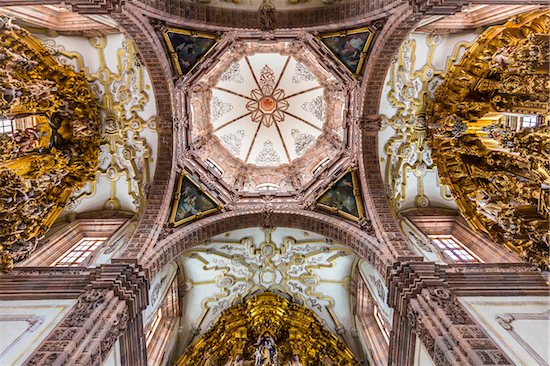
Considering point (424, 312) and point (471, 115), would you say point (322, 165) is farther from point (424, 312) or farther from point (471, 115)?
point (424, 312)

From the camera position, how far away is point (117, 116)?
15461 millimetres

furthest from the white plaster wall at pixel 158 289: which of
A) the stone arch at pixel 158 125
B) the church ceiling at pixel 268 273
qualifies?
the stone arch at pixel 158 125

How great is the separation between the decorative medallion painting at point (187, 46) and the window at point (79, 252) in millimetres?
7800

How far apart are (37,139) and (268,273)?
36.7ft

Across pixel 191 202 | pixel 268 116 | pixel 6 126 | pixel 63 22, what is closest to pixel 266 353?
pixel 191 202

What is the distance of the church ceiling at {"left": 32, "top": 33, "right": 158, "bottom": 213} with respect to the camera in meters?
14.1

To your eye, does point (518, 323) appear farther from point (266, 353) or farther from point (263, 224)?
point (263, 224)

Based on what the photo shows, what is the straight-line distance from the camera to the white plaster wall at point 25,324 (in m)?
8.63

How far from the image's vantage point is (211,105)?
63.8 ft

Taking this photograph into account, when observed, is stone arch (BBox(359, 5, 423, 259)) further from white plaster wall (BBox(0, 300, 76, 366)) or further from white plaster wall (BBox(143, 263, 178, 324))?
white plaster wall (BBox(0, 300, 76, 366))

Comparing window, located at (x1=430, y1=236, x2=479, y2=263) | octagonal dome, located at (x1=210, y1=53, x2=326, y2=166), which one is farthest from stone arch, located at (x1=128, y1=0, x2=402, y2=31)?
window, located at (x1=430, y1=236, x2=479, y2=263)

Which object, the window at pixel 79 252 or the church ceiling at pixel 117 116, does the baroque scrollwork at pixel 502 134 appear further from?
the window at pixel 79 252

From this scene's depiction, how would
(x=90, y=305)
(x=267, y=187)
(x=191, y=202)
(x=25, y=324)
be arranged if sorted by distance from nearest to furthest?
(x=25, y=324) < (x=90, y=305) < (x=191, y=202) < (x=267, y=187)

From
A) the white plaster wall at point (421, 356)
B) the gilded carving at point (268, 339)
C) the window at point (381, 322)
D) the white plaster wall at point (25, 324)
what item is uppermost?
the white plaster wall at point (25, 324)
